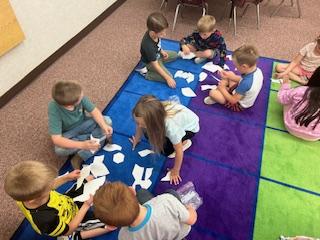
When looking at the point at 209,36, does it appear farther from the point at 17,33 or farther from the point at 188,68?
the point at 17,33

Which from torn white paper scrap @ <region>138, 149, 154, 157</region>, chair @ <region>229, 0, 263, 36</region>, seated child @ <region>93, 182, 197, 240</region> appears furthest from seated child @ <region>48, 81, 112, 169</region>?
chair @ <region>229, 0, 263, 36</region>

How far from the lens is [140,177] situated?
2.32m

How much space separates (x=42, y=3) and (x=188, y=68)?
6.19 ft

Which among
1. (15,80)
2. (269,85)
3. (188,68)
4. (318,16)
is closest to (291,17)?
(318,16)

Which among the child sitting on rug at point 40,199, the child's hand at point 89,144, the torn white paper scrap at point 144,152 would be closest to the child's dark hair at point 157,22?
the torn white paper scrap at point 144,152

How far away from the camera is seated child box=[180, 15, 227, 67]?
→ 3354mm

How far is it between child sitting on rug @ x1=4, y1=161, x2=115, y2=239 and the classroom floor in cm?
63

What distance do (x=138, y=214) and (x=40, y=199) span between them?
57 cm

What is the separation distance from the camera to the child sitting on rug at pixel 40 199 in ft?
4.58

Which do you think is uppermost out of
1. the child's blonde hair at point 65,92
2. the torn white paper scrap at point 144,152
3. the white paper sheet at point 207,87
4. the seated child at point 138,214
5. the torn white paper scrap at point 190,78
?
the child's blonde hair at point 65,92

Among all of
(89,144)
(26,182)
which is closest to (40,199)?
(26,182)

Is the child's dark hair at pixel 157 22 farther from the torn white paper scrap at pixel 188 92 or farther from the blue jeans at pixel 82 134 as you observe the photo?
the blue jeans at pixel 82 134

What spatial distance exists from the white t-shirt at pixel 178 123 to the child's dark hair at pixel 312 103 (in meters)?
0.99

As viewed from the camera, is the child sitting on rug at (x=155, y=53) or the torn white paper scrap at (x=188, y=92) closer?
the child sitting on rug at (x=155, y=53)
